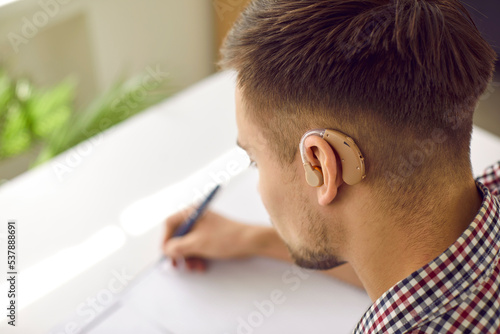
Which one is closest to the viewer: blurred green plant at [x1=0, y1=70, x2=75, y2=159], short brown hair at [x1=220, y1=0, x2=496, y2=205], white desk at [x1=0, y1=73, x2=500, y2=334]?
short brown hair at [x1=220, y1=0, x2=496, y2=205]

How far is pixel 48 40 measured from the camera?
1.91 m

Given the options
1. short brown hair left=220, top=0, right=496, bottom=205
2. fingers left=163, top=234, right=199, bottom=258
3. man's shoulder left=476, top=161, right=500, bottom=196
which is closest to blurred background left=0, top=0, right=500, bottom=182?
man's shoulder left=476, top=161, right=500, bottom=196

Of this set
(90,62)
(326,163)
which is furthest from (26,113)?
(326,163)

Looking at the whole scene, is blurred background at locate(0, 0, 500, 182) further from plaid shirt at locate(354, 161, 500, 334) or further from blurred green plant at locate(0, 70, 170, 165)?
plaid shirt at locate(354, 161, 500, 334)

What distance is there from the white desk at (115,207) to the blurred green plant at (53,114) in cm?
44

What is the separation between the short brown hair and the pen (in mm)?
419

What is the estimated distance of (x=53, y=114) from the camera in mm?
1739

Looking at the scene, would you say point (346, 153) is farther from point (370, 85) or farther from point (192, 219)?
point (192, 219)

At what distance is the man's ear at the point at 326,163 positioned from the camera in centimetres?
63

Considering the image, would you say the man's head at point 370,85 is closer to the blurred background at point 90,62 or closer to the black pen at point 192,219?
the black pen at point 192,219

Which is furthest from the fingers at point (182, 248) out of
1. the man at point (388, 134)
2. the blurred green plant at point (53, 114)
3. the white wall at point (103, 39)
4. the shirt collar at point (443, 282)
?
the white wall at point (103, 39)

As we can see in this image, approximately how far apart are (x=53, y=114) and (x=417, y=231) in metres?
1.41

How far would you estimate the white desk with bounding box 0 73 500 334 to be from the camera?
0.91 metres

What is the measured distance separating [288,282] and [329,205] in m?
0.27
